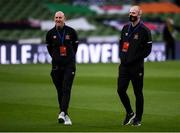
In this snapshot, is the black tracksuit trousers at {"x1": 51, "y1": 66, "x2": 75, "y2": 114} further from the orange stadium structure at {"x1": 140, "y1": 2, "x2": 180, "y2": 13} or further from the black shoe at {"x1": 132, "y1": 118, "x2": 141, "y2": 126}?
the orange stadium structure at {"x1": 140, "y1": 2, "x2": 180, "y2": 13}

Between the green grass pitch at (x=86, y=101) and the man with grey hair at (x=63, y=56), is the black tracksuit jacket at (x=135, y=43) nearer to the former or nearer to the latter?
the man with grey hair at (x=63, y=56)

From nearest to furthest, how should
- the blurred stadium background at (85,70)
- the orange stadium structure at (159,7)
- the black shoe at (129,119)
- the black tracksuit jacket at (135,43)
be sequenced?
the black tracksuit jacket at (135,43), the black shoe at (129,119), the blurred stadium background at (85,70), the orange stadium structure at (159,7)

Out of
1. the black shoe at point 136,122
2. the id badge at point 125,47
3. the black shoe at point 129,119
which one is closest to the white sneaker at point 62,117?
the black shoe at point 129,119

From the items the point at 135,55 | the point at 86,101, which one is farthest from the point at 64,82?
the point at 86,101

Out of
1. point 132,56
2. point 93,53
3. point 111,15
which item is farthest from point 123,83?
point 111,15

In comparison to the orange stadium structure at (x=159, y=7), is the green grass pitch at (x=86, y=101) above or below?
below

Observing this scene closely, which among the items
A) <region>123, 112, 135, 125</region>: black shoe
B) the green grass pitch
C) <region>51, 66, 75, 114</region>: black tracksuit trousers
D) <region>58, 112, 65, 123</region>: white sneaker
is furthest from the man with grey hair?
<region>123, 112, 135, 125</region>: black shoe

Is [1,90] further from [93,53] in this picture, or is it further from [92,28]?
[92,28]

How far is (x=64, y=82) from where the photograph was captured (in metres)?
14.8

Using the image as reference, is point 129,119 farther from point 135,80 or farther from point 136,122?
point 135,80

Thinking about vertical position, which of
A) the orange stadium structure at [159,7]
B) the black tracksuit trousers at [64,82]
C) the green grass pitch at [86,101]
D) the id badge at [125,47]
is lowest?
the green grass pitch at [86,101]

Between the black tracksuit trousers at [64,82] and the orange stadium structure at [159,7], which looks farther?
the orange stadium structure at [159,7]

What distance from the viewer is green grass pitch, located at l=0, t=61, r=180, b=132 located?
14273 mm

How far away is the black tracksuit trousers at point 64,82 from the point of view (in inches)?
577
